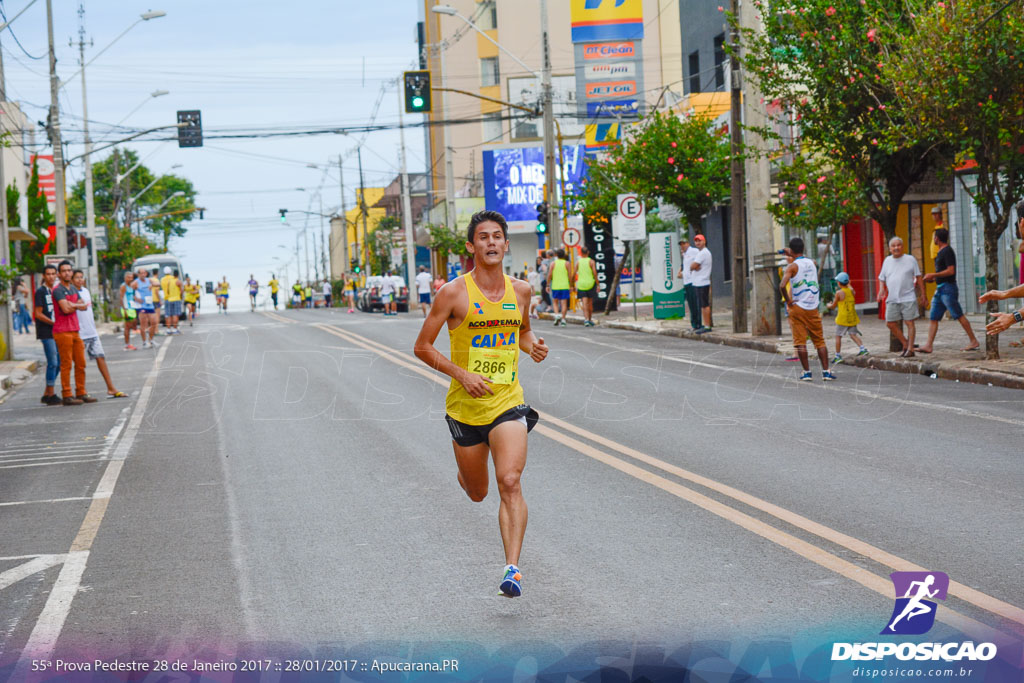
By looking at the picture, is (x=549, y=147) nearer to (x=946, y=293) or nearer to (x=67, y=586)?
(x=946, y=293)

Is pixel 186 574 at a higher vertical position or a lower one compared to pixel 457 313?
lower

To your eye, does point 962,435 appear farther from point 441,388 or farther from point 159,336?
point 159,336

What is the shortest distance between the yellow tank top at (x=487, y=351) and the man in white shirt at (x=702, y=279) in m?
18.3

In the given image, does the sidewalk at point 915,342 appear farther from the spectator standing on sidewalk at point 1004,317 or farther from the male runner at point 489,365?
the male runner at point 489,365

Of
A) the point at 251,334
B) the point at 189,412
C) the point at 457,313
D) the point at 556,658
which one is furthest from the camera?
the point at 251,334

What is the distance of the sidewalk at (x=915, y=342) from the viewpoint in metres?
15.9

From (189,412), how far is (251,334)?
1819 cm

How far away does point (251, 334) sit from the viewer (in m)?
33.7

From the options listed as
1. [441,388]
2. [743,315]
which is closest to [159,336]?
[743,315]

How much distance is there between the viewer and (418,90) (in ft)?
104

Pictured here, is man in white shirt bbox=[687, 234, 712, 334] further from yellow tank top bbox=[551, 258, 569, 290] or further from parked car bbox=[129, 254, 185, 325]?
parked car bbox=[129, 254, 185, 325]

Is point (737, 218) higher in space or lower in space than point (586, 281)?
higher

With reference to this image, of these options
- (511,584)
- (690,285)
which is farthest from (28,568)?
(690,285)

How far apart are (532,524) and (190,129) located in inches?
1305
